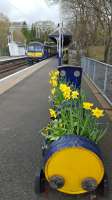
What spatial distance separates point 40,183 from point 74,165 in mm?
554

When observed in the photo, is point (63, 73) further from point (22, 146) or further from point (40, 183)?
point (40, 183)

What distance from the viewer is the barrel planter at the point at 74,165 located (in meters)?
4.13

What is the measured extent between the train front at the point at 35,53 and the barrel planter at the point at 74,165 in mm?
44893

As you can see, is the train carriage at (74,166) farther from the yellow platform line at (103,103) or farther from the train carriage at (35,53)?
the train carriage at (35,53)

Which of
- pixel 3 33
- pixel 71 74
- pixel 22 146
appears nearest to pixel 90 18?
pixel 71 74

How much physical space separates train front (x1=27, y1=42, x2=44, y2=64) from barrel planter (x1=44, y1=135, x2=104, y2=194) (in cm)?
4489

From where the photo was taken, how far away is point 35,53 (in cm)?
4938

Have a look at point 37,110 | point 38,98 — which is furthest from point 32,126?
point 38,98

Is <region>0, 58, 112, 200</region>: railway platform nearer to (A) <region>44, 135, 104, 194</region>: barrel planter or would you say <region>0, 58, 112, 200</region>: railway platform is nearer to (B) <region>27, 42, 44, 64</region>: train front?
(A) <region>44, 135, 104, 194</region>: barrel planter

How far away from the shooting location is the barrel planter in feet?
13.5

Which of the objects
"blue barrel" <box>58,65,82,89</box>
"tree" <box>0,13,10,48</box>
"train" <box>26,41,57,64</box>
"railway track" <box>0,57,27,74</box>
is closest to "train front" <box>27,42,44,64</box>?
"train" <box>26,41,57,64</box>

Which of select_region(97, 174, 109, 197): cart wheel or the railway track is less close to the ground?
select_region(97, 174, 109, 197): cart wheel

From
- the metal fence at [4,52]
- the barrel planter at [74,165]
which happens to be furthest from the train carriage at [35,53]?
the barrel planter at [74,165]

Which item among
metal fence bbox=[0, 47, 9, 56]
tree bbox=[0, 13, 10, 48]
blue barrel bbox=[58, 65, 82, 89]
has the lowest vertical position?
metal fence bbox=[0, 47, 9, 56]
